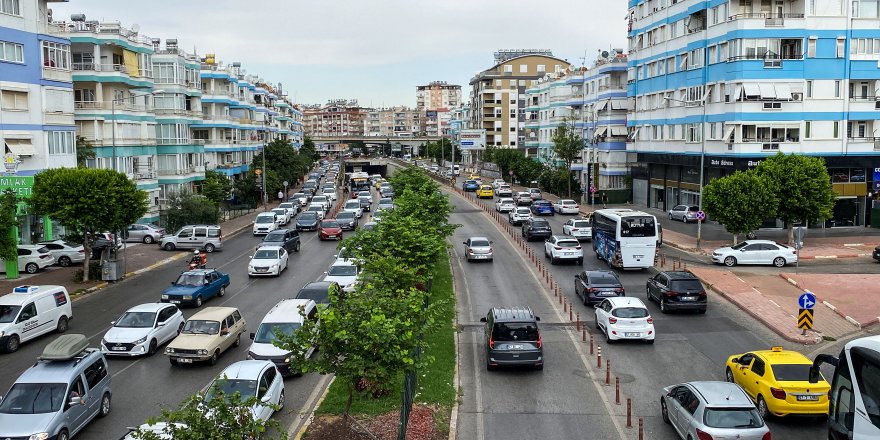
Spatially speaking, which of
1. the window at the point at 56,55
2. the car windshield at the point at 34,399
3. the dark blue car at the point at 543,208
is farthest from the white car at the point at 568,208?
the car windshield at the point at 34,399

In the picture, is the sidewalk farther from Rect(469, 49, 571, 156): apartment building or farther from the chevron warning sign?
Rect(469, 49, 571, 156): apartment building

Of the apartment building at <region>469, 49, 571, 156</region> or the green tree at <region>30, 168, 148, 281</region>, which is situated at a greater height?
the apartment building at <region>469, 49, 571, 156</region>

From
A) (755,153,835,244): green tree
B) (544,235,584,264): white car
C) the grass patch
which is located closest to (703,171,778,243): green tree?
(755,153,835,244): green tree

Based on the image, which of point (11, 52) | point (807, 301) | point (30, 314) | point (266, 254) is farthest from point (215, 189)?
point (807, 301)

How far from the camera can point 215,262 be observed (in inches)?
1778

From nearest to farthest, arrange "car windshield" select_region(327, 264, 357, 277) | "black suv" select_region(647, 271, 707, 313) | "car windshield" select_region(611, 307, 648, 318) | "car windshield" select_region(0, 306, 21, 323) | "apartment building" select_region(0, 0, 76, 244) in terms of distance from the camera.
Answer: "car windshield" select_region(0, 306, 21, 323) → "car windshield" select_region(611, 307, 648, 318) → "black suv" select_region(647, 271, 707, 313) → "car windshield" select_region(327, 264, 357, 277) → "apartment building" select_region(0, 0, 76, 244)

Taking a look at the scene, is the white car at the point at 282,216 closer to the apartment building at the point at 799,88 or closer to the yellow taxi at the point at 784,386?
the apartment building at the point at 799,88

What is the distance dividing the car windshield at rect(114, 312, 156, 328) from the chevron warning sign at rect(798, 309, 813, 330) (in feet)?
71.0

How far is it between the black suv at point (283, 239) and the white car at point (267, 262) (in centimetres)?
530

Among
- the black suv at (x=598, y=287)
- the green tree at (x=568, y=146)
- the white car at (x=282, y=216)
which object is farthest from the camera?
the green tree at (x=568, y=146)

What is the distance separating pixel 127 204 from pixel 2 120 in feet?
32.4

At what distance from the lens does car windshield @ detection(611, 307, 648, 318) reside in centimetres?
2614

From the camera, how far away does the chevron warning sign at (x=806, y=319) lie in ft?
84.2

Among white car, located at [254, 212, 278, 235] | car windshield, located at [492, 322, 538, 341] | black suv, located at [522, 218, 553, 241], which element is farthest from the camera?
white car, located at [254, 212, 278, 235]
